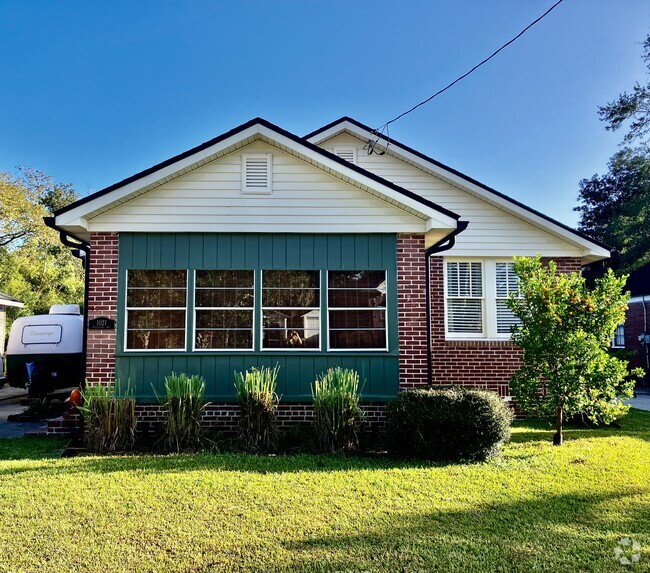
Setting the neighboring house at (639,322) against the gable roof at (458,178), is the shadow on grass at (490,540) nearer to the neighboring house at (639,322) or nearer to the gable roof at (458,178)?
the gable roof at (458,178)

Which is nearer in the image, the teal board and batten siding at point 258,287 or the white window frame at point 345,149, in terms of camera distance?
the teal board and batten siding at point 258,287

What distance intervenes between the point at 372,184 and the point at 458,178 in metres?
3.65

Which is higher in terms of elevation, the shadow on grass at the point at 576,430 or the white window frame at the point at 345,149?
the white window frame at the point at 345,149

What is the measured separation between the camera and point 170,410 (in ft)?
22.9

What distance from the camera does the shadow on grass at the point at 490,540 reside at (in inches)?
143

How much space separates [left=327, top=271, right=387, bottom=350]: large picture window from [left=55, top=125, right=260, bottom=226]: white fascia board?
270 cm

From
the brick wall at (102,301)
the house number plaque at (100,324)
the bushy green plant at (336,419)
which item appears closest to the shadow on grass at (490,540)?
the bushy green plant at (336,419)

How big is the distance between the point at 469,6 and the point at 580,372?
6.59 m

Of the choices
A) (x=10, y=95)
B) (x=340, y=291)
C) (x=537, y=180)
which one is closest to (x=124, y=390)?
(x=340, y=291)

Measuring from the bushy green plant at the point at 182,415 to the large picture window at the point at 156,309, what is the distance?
1.09 m

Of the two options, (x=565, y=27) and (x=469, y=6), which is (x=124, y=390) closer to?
(x=469, y=6)

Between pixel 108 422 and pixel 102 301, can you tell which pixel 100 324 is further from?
pixel 108 422

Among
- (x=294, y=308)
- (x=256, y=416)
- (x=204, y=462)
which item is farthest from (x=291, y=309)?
(x=204, y=462)

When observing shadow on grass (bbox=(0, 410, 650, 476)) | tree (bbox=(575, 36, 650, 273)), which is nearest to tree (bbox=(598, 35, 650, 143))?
tree (bbox=(575, 36, 650, 273))
